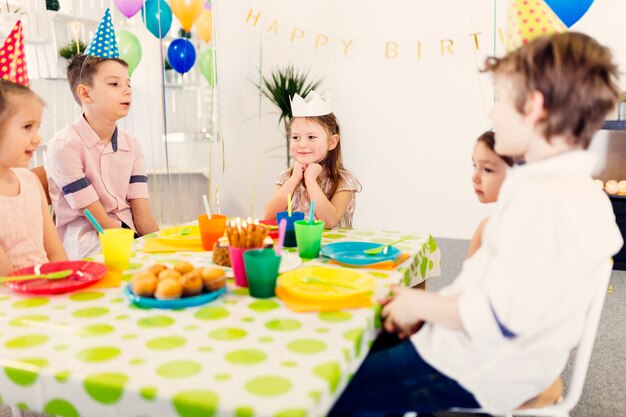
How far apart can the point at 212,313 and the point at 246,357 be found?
0.67 ft

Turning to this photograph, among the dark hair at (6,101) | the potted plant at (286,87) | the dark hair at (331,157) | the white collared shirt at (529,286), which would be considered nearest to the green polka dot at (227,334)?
the white collared shirt at (529,286)

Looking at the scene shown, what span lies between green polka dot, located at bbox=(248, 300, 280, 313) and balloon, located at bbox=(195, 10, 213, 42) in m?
3.46

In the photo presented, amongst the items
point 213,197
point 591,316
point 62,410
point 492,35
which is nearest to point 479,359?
point 591,316

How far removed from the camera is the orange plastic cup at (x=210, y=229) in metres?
1.49

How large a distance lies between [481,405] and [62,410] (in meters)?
0.69

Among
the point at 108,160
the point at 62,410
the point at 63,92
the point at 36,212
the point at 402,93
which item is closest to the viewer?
the point at 62,410

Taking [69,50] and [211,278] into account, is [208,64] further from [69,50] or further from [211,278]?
[211,278]

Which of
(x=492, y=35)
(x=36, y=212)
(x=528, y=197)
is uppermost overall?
(x=492, y=35)

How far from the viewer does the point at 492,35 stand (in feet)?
13.3

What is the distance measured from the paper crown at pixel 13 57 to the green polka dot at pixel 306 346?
1.30 metres

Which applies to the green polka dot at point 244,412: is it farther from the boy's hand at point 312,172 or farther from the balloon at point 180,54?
the balloon at point 180,54

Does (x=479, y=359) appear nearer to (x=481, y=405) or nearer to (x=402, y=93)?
(x=481, y=405)

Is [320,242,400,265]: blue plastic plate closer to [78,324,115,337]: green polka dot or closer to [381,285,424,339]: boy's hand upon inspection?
[381,285,424,339]: boy's hand

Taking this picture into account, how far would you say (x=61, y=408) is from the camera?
30.1 inches
